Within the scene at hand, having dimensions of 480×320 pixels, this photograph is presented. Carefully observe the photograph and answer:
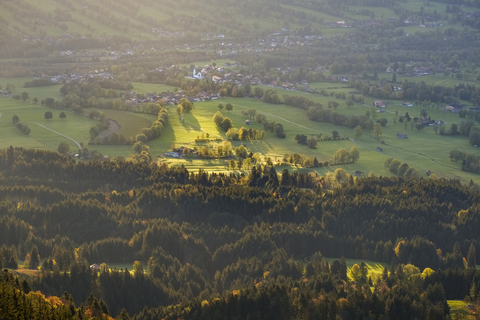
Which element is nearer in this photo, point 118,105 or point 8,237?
point 8,237

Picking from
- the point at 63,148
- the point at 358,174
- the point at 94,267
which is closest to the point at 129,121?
the point at 63,148

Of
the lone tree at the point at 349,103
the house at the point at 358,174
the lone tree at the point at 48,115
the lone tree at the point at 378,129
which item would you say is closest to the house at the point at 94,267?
the house at the point at 358,174

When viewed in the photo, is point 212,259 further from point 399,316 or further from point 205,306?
point 399,316

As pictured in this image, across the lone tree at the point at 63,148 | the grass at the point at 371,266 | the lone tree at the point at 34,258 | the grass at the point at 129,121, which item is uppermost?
the grass at the point at 129,121

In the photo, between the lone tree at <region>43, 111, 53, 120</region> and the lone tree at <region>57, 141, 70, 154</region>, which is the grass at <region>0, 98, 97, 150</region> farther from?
the lone tree at <region>57, 141, 70, 154</region>

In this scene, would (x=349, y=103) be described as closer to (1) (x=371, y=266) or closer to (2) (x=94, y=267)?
(1) (x=371, y=266)

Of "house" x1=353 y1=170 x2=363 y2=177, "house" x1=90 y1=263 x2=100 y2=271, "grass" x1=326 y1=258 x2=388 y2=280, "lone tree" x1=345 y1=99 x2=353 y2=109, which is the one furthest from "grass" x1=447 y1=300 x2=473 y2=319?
"lone tree" x1=345 y1=99 x2=353 y2=109

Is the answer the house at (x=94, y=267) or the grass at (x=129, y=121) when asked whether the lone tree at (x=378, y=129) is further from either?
the house at (x=94, y=267)

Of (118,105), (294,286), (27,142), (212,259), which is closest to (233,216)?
(212,259)
